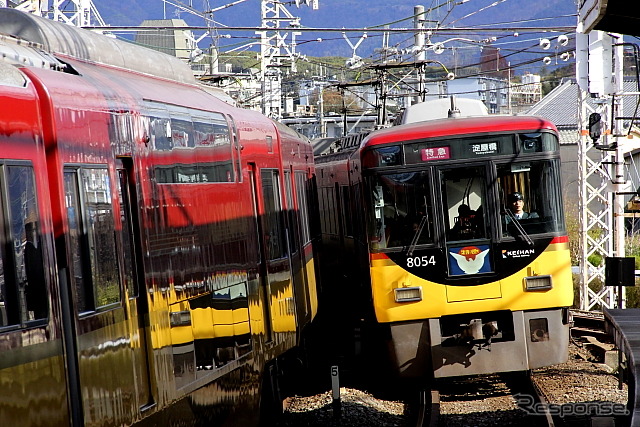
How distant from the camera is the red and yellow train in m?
4.82

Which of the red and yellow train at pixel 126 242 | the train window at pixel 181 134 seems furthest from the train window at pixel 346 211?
the train window at pixel 181 134

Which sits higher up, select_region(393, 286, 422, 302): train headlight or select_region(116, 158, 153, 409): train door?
select_region(116, 158, 153, 409): train door

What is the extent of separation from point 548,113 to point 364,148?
41.5m

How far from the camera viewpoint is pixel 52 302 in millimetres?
4930

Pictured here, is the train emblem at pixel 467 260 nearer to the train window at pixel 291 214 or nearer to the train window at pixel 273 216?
the train window at pixel 291 214

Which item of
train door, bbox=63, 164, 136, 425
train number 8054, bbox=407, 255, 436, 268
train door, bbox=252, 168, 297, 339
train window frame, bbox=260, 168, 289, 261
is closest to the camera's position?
train door, bbox=63, 164, 136, 425

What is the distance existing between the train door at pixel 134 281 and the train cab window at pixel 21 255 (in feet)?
3.34

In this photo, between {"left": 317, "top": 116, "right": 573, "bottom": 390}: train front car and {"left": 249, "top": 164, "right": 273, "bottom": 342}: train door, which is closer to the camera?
{"left": 249, "top": 164, "right": 273, "bottom": 342}: train door

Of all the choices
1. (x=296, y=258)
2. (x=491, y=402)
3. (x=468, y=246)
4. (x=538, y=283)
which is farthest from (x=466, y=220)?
(x=491, y=402)

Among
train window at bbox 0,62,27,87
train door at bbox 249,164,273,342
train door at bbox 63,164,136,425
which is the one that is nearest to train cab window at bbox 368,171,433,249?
train door at bbox 249,164,273,342

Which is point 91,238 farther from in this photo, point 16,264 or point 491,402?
point 491,402

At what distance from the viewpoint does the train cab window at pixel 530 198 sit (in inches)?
411

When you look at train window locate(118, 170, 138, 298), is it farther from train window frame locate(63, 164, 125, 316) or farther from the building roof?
the building roof

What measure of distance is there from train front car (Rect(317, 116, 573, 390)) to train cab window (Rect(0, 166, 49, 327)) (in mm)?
6063
